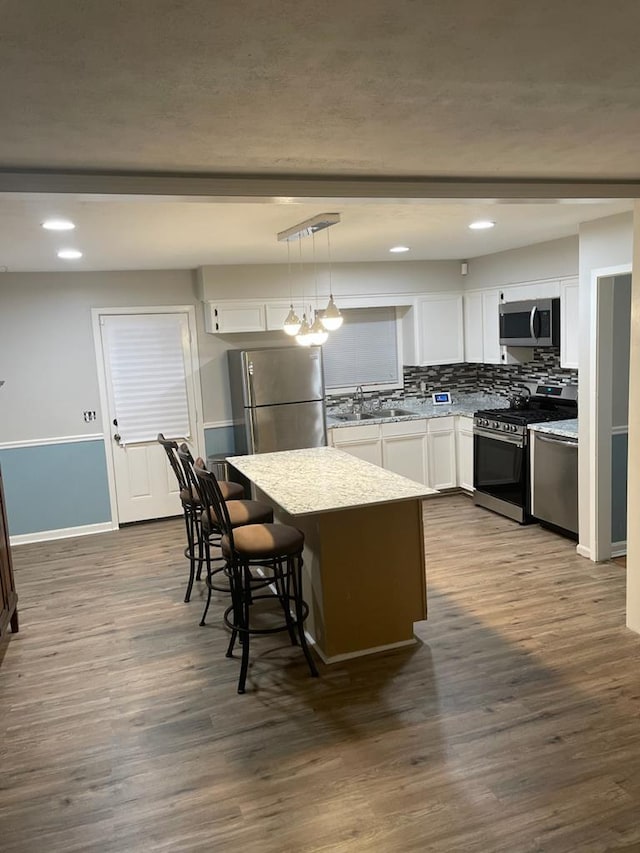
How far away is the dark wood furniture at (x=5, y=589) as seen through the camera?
364 cm

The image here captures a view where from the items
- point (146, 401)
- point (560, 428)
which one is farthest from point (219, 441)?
point (560, 428)

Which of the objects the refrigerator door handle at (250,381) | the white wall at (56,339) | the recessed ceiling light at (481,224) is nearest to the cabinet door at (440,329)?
the refrigerator door handle at (250,381)

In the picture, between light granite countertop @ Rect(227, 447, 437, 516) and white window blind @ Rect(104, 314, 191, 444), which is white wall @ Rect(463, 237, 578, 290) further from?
white window blind @ Rect(104, 314, 191, 444)

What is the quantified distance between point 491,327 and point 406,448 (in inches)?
55.9

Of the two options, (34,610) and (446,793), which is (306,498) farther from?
(34,610)

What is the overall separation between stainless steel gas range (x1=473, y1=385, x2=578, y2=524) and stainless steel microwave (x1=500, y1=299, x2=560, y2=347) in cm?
52

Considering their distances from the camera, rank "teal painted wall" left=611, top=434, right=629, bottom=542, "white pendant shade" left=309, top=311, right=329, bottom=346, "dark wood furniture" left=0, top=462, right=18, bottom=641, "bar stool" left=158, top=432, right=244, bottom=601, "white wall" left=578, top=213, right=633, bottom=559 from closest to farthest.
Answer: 1. "dark wood furniture" left=0, top=462, right=18, bottom=641
2. "white pendant shade" left=309, top=311, right=329, bottom=346
3. "white wall" left=578, top=213, right=633, bottom=559
4. "bar stool" left=158, top=432, right=244, bottom=601
5. "teal painted wall" left=611, top=434, right=629, bottom=542

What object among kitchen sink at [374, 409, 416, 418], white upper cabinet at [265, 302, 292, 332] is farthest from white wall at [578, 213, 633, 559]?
white upper cabinet at [265, 302, 292, 332]

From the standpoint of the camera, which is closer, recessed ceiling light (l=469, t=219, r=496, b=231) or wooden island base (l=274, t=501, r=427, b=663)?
wooden island base (l=274, t=501, r=427, b=663)

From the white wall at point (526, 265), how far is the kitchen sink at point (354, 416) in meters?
1.64

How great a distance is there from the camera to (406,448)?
20.4ft

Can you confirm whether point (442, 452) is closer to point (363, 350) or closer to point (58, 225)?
point (363, 350)

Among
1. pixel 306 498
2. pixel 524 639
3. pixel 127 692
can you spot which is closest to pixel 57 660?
pixel 127 692

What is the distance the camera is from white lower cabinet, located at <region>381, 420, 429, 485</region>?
6137 millimetres
